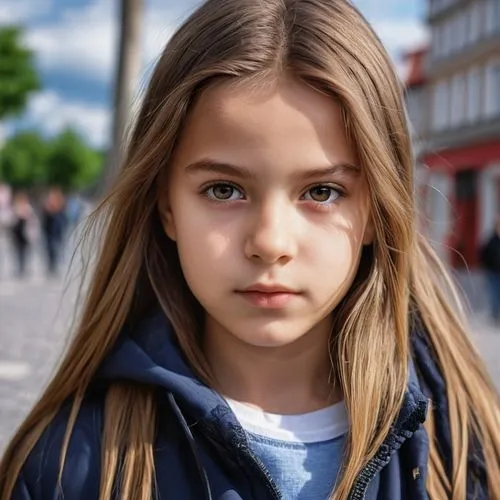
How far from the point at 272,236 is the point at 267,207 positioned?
6cm

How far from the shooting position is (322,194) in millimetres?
1457

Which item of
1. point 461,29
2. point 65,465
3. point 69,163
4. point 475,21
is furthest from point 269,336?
point 69,163

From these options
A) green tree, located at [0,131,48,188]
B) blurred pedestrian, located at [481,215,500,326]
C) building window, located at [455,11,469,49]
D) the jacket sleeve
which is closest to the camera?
the jacket sleeve

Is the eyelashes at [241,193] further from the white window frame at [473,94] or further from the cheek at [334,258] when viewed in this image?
the white window frame at [473,94]

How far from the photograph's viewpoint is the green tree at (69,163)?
307 ft

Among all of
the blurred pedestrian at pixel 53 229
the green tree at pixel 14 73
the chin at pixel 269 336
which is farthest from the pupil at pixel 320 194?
the green tree at pixel 14 73

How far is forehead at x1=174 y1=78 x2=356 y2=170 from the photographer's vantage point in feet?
4.58

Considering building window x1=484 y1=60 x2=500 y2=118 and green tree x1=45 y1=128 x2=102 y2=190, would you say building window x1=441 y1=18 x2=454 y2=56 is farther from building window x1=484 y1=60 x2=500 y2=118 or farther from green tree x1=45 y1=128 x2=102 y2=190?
green tree x1=45 y1=128 x2=102 y2=190

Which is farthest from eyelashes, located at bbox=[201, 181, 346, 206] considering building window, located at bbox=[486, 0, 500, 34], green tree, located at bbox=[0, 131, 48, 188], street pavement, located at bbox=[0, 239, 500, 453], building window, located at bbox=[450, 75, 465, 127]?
green tree, located at bbox=[0, 131, 48, 188]

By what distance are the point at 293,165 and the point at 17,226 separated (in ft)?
53.7

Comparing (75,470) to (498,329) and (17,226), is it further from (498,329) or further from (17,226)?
(17,226)

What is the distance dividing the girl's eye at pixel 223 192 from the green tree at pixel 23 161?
91348 mm

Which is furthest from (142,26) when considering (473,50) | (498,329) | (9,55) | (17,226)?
(9,55)

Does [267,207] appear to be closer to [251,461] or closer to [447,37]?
[251,461]
